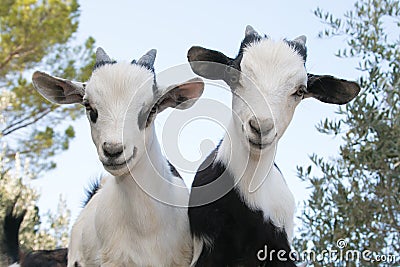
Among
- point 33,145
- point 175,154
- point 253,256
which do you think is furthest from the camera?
point 33,145

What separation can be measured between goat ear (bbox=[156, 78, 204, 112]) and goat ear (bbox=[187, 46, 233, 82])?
0.09 m

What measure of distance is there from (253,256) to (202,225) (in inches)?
11.9

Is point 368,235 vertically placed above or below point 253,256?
above

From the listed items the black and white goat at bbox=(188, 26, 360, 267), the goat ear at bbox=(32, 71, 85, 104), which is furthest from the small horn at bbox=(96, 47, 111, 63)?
the black and white goat at bbox=(188, 26, 360, 267)

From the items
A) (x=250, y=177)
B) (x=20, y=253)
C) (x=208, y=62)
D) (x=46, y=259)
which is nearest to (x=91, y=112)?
(x=208, y=62)

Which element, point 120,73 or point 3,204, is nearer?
point 120,73

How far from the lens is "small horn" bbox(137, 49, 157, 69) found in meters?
3.72

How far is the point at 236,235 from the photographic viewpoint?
11.0ft

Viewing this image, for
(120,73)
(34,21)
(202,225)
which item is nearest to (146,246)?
(202,225)

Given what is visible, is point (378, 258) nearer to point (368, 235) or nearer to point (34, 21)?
point (368, 235)

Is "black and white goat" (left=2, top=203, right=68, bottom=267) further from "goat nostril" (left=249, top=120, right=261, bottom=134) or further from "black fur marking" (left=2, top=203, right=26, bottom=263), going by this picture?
"goat nostril" (left=249, top=120, right=261, bottom=134)

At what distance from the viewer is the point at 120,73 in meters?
3.55

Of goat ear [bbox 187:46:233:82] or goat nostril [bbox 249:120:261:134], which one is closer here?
goat nostril [bbox 249:120:261:134]

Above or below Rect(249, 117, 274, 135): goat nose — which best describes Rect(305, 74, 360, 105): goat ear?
above
